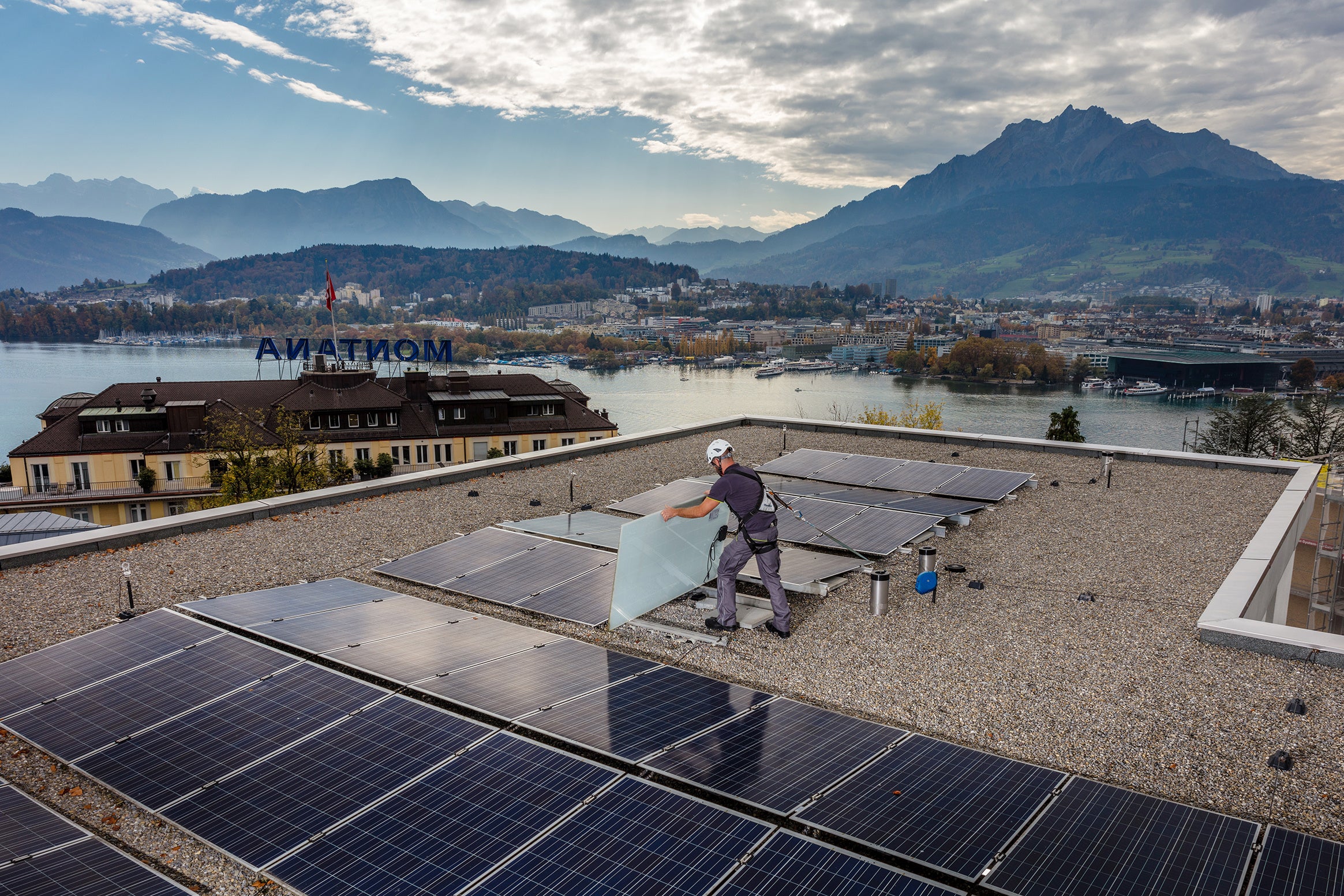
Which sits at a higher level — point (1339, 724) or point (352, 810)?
point (352, 810)

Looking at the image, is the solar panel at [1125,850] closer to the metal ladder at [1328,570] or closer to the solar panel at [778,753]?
the solar panel at [778,753]

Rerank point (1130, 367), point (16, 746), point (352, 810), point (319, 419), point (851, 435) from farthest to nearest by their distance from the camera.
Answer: point (1130, 367)
point (319, 419)
point (851, 435)
point (16, 746)
point (352, 810)

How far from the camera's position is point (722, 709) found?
5859 mm

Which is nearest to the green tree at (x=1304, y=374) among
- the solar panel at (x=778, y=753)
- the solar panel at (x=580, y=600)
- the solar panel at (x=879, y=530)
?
the solar panel at (x=879, y=530)

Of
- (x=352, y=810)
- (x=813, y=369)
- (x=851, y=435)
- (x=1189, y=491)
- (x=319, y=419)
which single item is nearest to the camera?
(x=352, y=810)

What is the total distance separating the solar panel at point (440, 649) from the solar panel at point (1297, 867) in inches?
205

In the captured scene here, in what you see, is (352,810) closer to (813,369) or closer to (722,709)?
(722,709)

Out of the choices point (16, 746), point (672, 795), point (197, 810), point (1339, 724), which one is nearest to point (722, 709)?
point (672, 795)

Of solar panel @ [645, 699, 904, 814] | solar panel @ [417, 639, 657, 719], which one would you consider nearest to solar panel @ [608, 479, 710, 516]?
solar panel @ [417, 639, 657, 719]

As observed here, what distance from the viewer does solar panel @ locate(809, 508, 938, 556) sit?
10.5m

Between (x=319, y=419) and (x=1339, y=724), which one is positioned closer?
(x=1339, y=724)

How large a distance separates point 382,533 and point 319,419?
38224 mm

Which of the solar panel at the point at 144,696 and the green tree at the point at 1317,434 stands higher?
the solar panel at the point at 144,696

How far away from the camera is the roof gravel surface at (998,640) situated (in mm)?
5402
